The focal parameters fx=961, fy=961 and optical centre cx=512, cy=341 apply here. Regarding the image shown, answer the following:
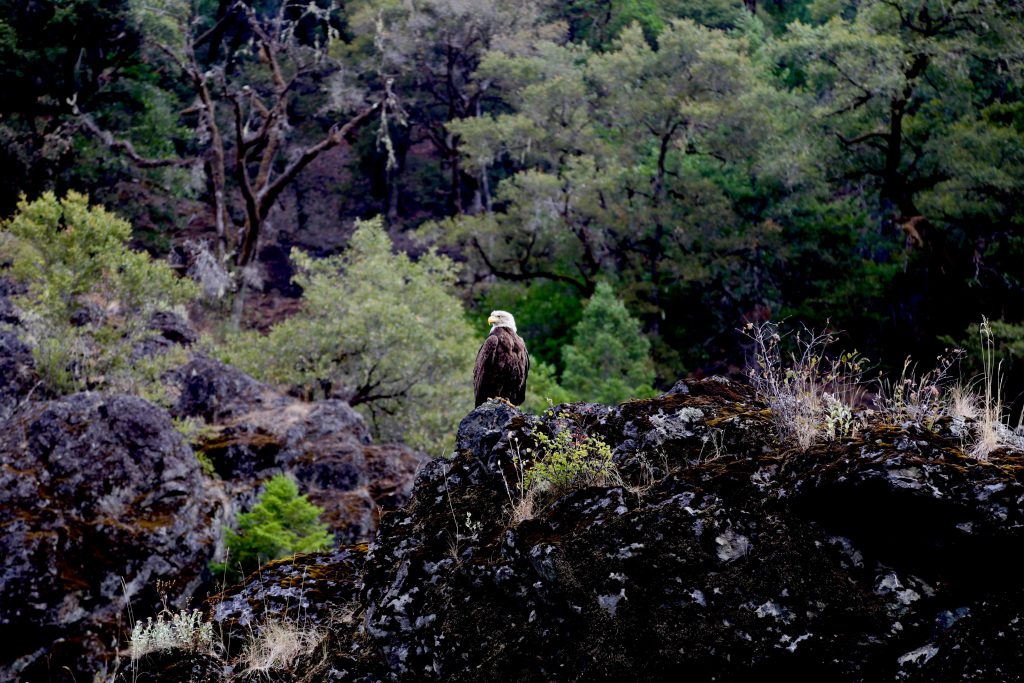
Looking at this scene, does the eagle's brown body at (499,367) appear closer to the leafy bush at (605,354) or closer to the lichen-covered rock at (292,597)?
the lichen-covered rock at (292,597)

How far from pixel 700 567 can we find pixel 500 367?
3.74 meters

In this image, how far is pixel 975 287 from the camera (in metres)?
21.2

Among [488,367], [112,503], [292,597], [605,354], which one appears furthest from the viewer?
[605,354]

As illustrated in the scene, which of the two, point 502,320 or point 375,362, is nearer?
point 502,320

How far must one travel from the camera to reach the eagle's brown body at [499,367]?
800cm

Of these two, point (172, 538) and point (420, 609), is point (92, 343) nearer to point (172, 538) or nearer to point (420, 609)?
point (172, 538)

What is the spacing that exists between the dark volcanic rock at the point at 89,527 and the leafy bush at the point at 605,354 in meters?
12.8

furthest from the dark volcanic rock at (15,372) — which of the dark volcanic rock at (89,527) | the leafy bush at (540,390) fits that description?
the leafy bush at (540,390)

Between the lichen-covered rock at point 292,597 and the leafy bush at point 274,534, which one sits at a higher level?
the lichen-covered rock at point 292,597

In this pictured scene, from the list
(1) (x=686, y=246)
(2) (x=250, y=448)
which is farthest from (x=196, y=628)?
(1) (x=686, y=246)

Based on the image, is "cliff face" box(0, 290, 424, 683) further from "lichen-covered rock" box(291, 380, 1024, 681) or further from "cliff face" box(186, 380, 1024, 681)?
"lichen-covered rock" box(291, 380, 1024, 681)

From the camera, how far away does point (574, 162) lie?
3072cm

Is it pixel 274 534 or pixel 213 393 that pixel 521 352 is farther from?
pixel 213 393

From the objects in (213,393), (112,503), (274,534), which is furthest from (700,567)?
(213,393)
